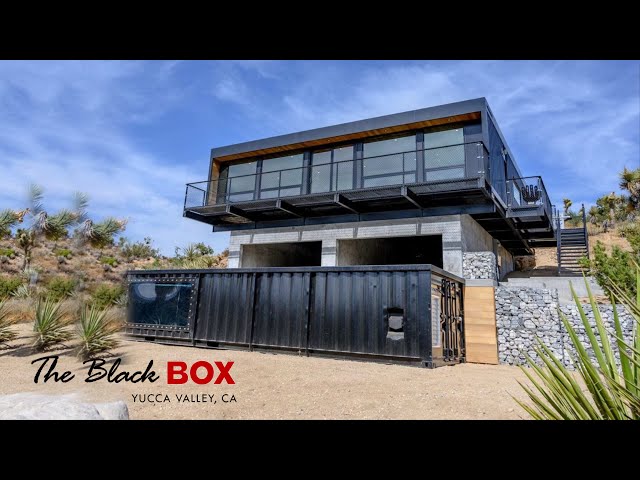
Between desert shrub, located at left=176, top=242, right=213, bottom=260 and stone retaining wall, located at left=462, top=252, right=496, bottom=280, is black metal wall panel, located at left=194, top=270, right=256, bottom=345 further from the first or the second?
desert shrub, located at left=176, top=242, right=213, bottom=260

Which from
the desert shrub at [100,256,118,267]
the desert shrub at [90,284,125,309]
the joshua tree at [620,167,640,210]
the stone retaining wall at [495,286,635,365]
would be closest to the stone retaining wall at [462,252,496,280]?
the stone retaining wall at [495,286,635,365]

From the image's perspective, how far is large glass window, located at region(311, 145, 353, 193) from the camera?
51.9 ft

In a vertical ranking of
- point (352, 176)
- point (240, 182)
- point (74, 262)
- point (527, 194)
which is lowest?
point (74, 262)

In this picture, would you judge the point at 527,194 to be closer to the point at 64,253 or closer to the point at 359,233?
the point at 359,233

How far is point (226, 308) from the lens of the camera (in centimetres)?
1228

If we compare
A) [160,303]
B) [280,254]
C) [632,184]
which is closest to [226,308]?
[160,303]

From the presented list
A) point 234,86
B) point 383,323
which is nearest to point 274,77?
A: point 234,86

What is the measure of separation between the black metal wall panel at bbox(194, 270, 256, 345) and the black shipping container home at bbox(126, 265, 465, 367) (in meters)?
0.03

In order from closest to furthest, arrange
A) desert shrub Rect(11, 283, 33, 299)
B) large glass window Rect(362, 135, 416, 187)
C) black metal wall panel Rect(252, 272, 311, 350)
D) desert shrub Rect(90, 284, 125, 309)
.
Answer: black metal wall panel Rect(252, 272, 311, 350) < large glass window Rect(362, 135, 416, 187) < desert shrub Rect(90, 284, 125, 309) < desert shrub Rect(11, 283, 33, 299)

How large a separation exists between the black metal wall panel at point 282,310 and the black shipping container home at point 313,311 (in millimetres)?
29

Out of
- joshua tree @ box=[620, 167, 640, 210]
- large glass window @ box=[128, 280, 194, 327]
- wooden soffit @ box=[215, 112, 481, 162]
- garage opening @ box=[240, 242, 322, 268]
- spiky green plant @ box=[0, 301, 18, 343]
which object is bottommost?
spiky green plant @ box=[0, 301, 18, 343]

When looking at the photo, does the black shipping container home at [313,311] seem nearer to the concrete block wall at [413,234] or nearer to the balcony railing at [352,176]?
the concrete block wall at [413,234]

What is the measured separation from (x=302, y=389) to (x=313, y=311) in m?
4.08

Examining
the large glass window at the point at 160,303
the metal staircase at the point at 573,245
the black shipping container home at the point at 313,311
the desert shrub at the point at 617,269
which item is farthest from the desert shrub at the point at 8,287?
the metal staircase at the point at 573,245
